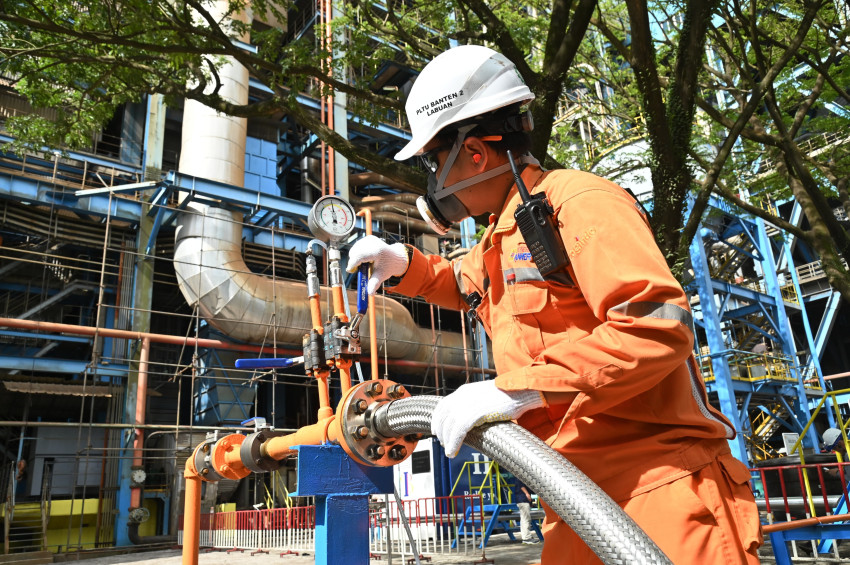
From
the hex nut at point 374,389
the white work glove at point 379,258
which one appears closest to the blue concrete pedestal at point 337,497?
the hex nut at point 374,389

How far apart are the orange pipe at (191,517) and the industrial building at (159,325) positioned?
9661 millimetres

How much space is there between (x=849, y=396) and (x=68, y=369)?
80.7 feet

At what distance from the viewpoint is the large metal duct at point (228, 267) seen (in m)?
15.7

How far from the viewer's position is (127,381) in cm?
1555

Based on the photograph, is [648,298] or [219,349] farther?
[219,349]

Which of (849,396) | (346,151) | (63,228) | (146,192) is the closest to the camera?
(346,151)

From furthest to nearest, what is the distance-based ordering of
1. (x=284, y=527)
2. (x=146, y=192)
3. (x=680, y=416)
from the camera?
(x=146, y=192) < (x=284, y=527) < (x=680, y=416)

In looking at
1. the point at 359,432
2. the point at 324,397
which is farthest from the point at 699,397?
the point at 324,397

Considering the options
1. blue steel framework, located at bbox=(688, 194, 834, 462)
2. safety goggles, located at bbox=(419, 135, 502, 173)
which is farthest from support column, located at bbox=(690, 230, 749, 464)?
safety goggles, located at bbox=(419, 135, 502, 173)

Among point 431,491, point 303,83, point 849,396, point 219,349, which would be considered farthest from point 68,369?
point 849,396

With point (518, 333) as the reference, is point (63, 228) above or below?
above

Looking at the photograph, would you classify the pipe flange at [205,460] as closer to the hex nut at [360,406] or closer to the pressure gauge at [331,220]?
the pressure gauge at [331,220]

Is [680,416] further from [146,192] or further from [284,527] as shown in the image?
[146,192]

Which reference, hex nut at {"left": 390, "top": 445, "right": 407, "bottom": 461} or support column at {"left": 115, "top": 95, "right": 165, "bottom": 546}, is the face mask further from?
support column at {"left": 115, "top": 95, "right": 165, "bottom": 546}
